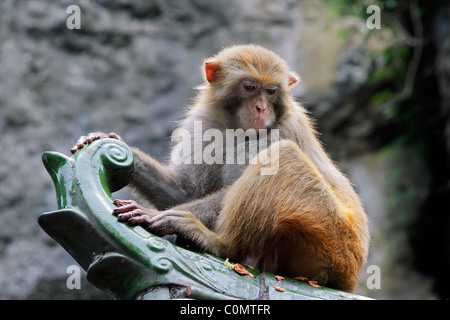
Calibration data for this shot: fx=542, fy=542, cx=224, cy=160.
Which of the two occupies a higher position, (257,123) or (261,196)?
(257,123)

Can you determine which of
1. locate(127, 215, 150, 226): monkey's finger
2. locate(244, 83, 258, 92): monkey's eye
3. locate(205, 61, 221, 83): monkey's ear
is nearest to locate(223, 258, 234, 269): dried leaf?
locate(127, 215, 150, 226): monkey's finger

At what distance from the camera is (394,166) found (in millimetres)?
9953

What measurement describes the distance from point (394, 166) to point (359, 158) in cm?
64

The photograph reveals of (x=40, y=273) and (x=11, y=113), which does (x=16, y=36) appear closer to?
(x=11, y=113)

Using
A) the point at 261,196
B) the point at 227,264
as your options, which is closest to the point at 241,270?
the point at 227,264

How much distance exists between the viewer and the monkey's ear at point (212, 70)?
5.13m

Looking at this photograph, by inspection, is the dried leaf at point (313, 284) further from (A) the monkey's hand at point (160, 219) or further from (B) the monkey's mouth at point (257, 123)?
(B) the monkey's mouth at point (257, 123)

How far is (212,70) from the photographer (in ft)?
17.0

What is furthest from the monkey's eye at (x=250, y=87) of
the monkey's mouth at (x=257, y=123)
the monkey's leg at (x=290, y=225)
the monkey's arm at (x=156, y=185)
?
the monkey's arm at (x=156, y=185)

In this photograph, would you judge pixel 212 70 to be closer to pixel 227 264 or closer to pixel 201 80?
pixel 227 264

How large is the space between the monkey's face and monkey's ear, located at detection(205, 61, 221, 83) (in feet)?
1.17

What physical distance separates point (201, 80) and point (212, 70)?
163 inches

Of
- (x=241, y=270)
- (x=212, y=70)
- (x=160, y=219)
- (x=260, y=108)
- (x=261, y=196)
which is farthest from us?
(x=212, y=70)

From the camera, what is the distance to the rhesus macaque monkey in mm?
3895
